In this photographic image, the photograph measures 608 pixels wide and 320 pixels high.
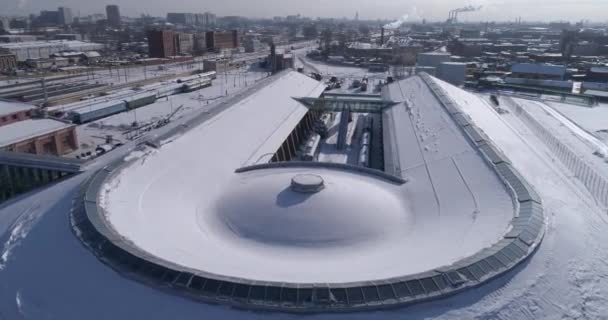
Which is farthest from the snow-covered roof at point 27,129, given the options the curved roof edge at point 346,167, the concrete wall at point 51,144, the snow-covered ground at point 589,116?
the snow-covered ground at point 589,116

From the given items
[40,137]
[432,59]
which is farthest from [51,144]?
[432,59]

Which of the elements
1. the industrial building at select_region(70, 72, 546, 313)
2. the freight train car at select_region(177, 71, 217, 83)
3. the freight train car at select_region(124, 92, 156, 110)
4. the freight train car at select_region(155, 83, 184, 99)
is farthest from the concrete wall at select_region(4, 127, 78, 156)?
the freight train car at select_region(177, 71, 217, 83)

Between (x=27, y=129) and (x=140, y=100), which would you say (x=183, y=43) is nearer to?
(x=140, y=100)

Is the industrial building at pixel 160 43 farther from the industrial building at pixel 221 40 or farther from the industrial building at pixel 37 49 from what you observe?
the industrial building at pixel 37 49

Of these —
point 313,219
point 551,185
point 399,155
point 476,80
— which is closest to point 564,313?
point 313,219

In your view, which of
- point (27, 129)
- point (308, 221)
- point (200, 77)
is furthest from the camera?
point (200, 77)

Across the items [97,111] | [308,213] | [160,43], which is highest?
[160,43]

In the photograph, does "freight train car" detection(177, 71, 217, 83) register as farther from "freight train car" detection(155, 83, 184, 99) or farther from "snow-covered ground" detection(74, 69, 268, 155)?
"freight train car" detection(155, 83, 184, 99)
